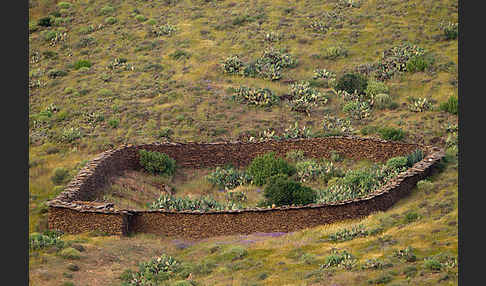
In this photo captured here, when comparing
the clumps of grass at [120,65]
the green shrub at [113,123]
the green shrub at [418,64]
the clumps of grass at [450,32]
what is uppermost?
the clumps of grass at [450,32]

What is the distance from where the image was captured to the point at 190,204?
34125 millimetres

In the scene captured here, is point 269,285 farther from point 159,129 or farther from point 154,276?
point 159,129

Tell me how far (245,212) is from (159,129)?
18150 mm

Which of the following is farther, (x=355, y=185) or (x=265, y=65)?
(x=265, y=65)

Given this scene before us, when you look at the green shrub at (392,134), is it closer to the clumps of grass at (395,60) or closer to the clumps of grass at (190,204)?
the clumps of grass at (395,60)

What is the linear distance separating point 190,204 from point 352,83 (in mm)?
20599

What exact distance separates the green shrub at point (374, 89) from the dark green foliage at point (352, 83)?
17.1 inches

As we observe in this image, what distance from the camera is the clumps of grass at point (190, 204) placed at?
1336 inches

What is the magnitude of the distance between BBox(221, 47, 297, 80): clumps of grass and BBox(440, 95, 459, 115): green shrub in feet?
40.4

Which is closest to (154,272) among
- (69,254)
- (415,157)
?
(69,254)

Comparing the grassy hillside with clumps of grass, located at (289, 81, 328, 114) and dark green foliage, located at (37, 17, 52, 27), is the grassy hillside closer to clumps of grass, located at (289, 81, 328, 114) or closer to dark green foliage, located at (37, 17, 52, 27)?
dark green foliage, located at (37, 17, 52, 27)

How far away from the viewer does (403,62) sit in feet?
178

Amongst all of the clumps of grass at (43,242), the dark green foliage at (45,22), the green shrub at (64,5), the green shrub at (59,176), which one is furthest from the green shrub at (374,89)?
the green shrub at (64,5)

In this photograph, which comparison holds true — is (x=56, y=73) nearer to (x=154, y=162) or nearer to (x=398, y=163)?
(x=154, y=162)
